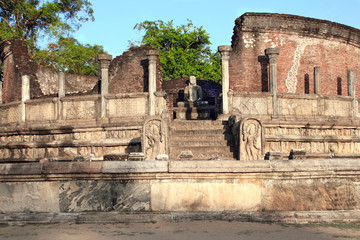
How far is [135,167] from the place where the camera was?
16.4 ft

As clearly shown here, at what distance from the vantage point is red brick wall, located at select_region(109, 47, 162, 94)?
50.6 ft

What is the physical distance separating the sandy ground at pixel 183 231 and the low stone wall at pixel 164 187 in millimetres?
303

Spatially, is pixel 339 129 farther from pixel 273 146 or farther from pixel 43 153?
pixel 43 153

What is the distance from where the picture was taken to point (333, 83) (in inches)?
677

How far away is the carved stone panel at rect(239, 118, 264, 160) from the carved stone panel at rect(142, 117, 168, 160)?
1785mm

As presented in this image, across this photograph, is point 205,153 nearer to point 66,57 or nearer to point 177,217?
point 177,217

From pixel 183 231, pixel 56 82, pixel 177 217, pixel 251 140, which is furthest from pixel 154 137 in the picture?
pixel 56 82

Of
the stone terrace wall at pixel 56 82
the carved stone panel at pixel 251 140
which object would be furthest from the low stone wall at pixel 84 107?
the stone terrace wall at pixel 56 82

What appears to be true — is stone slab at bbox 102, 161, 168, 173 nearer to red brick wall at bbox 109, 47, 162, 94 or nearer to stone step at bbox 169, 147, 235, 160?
stone step at bbox 169, 147, 235, 160

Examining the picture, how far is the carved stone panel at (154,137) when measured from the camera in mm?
10125

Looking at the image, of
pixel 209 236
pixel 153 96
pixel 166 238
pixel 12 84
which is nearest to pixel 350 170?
pixel 209 236

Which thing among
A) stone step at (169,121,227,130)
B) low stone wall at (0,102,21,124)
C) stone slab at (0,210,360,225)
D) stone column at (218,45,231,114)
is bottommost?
stone slab at (0,210,360,225)

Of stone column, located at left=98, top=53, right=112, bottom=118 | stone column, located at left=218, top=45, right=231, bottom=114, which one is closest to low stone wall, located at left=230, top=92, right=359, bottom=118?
stone column, located at left=218, top=45, right=231, bottom=114

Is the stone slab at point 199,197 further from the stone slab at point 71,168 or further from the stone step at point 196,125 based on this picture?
the stone step at point 196,125
